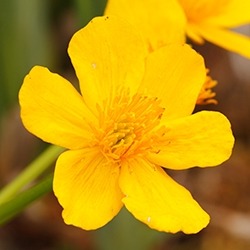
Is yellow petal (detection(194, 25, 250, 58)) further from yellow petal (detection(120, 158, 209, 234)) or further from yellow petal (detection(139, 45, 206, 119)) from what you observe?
yellow petal (detection(120, 158, 209, 234))

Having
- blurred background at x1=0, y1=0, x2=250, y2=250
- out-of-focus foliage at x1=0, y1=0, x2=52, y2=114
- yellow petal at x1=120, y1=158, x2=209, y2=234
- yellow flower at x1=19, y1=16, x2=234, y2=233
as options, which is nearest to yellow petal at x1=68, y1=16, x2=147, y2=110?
yellow flower at x1=19, y1=16, x2=234, y2=233

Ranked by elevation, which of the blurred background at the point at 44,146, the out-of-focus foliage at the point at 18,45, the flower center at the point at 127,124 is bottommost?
the blurred background at the point at 44,146

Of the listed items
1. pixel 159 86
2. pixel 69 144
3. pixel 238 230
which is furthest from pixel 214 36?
pixel 238 230

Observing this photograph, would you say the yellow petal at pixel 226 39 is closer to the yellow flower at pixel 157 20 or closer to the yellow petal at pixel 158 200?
the yellow flower at pixel 157 20

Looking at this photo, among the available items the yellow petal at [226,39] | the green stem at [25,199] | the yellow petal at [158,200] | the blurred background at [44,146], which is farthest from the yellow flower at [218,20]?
the blurred background at [44,146]

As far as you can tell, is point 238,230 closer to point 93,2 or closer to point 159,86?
point 93,2

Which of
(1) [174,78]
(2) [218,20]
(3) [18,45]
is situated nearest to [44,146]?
(3) [18,45]
